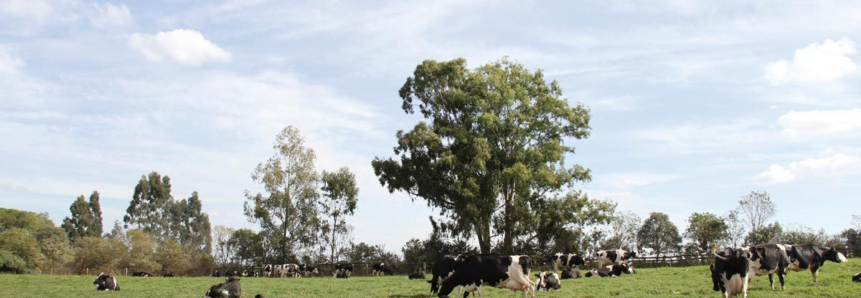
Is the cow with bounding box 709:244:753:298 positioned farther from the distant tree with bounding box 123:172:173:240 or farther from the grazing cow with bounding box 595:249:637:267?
the distant tree with bounding box 123:172:173:240

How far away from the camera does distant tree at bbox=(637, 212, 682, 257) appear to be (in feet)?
214

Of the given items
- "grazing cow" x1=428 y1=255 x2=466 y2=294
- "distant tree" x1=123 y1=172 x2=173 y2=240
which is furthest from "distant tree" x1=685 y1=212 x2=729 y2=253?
"distant tree" x1=123 y1=172 x2=173 y2=240

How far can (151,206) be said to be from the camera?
100500 mm

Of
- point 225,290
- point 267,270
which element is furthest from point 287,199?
point 225,290

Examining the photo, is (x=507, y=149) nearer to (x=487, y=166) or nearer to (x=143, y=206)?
(x=487, y=166)

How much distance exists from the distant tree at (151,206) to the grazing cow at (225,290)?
85895 millimetres

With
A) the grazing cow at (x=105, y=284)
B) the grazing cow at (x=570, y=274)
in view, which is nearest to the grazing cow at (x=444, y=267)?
the grazing cow at (x=570, y=274)

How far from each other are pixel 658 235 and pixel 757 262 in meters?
50.2

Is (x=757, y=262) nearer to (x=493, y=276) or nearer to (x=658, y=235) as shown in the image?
(x=493, y=276)

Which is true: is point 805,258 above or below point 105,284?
above

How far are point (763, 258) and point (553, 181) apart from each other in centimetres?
2365

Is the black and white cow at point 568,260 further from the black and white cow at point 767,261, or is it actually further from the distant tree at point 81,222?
the distant tree at point 81,222

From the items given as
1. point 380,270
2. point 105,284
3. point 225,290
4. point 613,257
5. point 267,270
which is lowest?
point 267,270

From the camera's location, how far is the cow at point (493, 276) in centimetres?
1709
